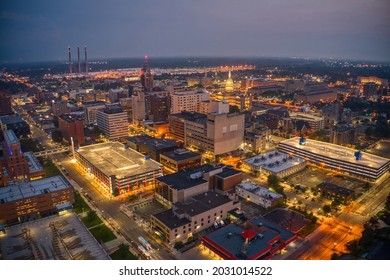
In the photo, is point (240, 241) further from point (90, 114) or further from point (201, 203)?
point (90, 114)

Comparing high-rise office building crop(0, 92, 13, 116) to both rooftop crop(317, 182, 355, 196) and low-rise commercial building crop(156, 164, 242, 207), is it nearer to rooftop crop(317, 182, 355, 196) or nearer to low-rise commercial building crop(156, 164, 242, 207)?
low-rise commercial building crop(156, 164, 242, 207)

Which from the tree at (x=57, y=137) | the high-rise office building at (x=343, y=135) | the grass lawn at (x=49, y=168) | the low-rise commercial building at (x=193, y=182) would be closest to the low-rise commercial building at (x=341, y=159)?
the high-rise office building at (x=343, y=135)

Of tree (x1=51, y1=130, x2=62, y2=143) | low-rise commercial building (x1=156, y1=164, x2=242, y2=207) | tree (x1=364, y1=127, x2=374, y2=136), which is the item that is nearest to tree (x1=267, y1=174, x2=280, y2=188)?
low-rise commercial building (x1=156, y1=164, x2=242, y2=207)

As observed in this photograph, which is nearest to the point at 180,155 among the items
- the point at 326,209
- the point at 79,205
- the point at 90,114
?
the point at 79,205

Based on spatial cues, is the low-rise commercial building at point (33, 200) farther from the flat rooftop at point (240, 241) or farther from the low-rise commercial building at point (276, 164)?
the low-rise commercial building at point (276, 164)
